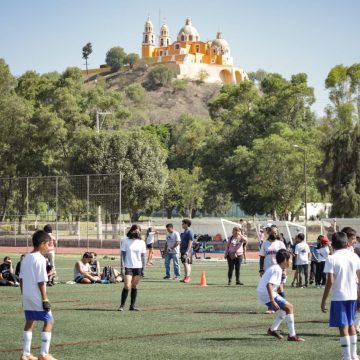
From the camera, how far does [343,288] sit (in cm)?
1181

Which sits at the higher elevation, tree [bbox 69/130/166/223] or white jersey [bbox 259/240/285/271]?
tree [bbox 69/130/166/223]

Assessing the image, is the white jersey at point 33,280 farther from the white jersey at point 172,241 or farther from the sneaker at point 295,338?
the white jersey at point 172,241

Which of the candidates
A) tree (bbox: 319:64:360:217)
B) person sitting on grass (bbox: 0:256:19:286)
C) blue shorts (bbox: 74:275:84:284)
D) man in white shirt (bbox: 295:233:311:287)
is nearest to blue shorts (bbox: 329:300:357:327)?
man in white shirt (bbox: 295:233:311:287)

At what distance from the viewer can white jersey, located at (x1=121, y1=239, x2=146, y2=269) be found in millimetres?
19125

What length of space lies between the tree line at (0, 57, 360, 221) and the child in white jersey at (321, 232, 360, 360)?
5662 centimetres

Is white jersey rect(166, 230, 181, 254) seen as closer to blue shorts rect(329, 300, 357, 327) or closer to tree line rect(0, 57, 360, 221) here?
blue shorts rect(329, 300, 357, 327)

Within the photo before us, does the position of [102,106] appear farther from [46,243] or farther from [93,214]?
[46,243]

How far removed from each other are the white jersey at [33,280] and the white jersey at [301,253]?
15.3 meters

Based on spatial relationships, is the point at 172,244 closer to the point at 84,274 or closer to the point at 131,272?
the point at 84,274

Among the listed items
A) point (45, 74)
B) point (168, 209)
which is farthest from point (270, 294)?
point (168, 209)

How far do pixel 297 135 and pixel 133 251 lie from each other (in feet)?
202

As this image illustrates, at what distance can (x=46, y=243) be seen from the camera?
11992mm

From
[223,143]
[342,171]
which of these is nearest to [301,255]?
[342,171]

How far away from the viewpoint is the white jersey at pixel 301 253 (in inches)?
1045
